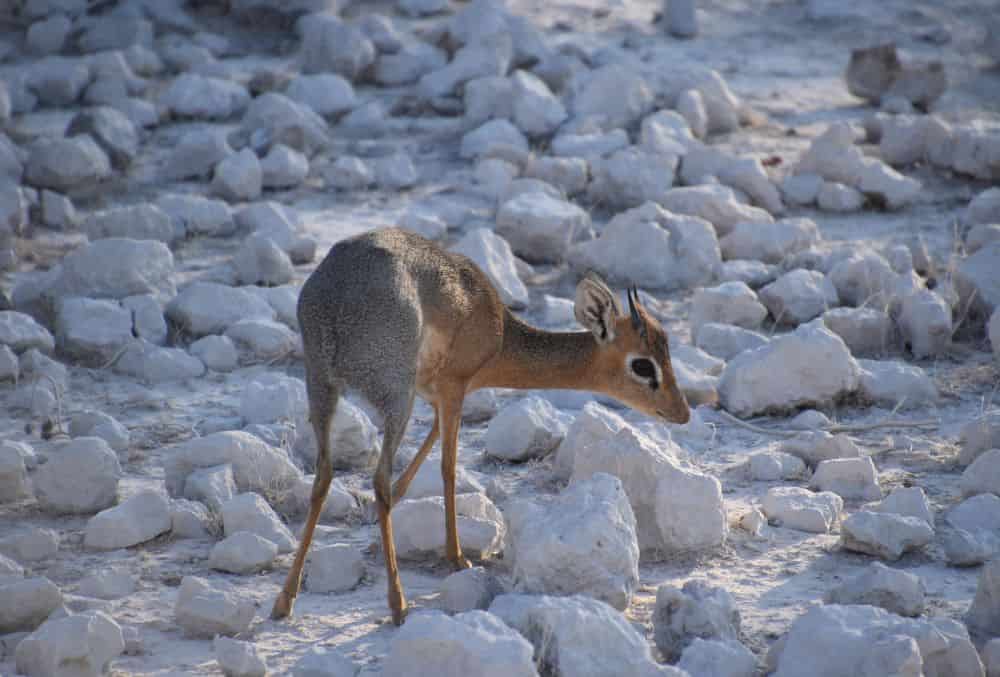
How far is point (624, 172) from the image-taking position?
417 inches

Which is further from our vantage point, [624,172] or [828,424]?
[624,172]

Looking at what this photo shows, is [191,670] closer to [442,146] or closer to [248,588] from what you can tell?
[248,588]

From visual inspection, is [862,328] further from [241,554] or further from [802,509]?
[241,554]

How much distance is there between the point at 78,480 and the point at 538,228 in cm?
431

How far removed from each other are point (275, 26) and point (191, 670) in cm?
1067

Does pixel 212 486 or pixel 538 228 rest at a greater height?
pixel 212 486

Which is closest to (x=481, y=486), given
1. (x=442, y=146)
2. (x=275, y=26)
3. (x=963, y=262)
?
(x=963, y=262)

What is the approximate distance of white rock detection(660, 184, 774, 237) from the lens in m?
10.1

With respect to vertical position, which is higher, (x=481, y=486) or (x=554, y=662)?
(x=554, y=662)

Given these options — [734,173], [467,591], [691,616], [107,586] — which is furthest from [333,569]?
[734,173]

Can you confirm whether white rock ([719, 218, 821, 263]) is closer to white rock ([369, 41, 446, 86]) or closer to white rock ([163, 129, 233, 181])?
white rock ([163, 129, 233, 181])

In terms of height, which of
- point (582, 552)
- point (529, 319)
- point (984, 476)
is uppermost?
point (582, 552)

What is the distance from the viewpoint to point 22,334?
300 inches

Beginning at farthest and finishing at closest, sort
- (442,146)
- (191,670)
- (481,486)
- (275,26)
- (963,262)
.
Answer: (275,26), (442,146), (963,262), (481,486), (191,670)
